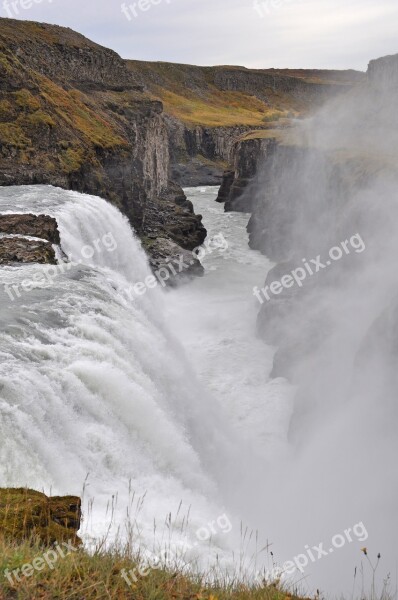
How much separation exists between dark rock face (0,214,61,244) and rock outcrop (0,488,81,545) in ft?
46.0

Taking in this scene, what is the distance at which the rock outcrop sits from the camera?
5777 millimetres

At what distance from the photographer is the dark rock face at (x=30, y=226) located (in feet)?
64.3

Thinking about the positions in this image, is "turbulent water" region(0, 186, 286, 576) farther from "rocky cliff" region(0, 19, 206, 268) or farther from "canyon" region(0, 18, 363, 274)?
"canyon" region(0, 18, 363, 274)

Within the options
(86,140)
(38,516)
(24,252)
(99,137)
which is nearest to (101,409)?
(38,516)

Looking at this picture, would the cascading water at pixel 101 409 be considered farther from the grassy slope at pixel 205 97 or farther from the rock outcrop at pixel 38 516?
the grassy slope at pixel 205 97

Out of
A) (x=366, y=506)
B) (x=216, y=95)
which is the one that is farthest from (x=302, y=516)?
(x=216, y=95)

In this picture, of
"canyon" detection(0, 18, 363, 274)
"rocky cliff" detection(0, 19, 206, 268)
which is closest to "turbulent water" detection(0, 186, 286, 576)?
"rocky cliff" detection(0, 19, 206, 268)

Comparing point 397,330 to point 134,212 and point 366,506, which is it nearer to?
point 366,506

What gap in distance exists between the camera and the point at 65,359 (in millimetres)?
11102

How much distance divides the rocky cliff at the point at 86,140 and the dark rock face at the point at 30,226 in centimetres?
1073

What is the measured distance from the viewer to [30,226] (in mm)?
19844

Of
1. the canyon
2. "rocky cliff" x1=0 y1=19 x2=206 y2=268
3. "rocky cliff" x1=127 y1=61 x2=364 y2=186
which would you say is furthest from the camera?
"rocky cliff" x1=127 y1=61 x2=364 y2=186

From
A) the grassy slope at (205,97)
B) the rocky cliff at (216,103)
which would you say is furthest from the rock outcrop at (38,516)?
the grassy slope at (205,97)

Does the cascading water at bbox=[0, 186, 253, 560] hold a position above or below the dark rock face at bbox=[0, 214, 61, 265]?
below
